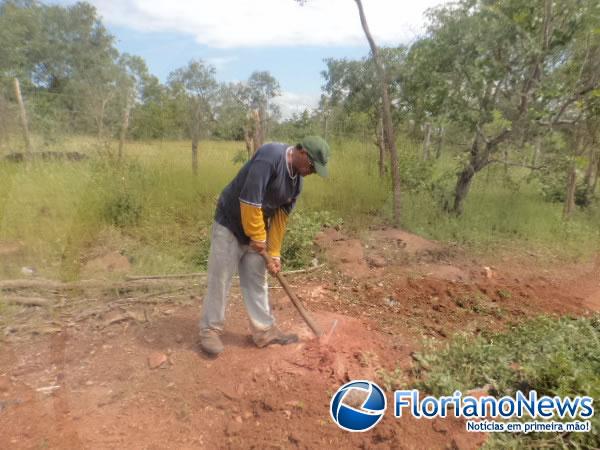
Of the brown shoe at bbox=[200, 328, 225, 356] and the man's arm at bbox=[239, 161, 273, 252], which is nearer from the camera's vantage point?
the man's arm at bbox=[239, 161, 273, 252]

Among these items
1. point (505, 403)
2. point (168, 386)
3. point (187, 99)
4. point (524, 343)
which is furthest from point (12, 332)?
point (187, 99)

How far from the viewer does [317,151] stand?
2.55 m

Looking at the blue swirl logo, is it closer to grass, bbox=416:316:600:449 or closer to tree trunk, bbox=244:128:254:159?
grass, bbox=416:316:600:449

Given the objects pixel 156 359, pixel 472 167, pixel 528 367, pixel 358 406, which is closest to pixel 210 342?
pixel 156 359

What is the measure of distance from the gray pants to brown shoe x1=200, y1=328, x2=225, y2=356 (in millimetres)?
38

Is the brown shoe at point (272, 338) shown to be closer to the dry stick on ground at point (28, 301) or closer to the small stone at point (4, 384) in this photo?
the small stone at point (4, 384)

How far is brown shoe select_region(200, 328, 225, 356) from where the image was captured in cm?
290

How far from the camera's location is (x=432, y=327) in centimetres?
356

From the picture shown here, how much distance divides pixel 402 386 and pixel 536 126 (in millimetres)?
4692

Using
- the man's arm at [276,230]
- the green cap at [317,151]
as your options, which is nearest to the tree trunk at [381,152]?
the man's arm at [276,230]

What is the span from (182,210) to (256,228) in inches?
145

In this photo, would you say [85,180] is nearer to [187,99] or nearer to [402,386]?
[187,99]

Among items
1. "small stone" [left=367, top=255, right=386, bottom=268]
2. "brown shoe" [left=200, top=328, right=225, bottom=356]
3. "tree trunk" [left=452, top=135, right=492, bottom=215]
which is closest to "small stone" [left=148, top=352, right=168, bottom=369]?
"brown shoe" [left=200, top=328, right=225, bottom=356]

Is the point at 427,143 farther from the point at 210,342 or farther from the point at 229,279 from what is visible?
the point at 210,342
